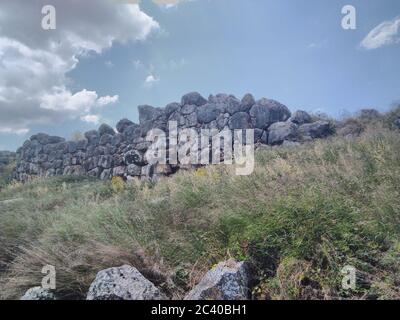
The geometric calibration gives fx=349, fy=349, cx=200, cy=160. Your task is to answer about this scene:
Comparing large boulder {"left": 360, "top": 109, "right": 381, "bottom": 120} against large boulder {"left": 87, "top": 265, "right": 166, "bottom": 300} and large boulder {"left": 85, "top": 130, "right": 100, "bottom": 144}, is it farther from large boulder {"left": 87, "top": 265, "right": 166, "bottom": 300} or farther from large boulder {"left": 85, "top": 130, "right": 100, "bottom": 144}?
large boulder {"left": 87, "top": 265, "right": 166, "bottom": 300}

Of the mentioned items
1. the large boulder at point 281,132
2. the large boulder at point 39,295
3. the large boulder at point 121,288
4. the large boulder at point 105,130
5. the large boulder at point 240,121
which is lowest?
the large boulder at point 39,295

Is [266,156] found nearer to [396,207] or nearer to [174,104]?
[396,207]

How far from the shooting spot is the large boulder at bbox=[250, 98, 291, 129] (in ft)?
38.8

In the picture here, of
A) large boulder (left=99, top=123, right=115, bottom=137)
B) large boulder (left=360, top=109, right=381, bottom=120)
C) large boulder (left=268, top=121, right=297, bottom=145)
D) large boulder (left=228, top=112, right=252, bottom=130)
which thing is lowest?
large boulder (left=268, top=121, right=297, bottom=145)

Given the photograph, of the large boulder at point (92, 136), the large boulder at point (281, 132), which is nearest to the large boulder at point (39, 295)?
the large boulder at point (281, 132)

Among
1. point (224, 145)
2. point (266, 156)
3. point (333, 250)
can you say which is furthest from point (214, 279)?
point (224, 145)

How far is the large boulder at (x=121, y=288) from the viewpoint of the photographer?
9.52 feet

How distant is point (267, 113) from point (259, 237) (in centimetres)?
899

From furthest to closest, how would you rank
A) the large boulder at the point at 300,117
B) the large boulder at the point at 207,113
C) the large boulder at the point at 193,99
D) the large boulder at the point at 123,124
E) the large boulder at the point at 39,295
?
the large boulder at the point at 123,124, the large boulder at the point at 193,99, the large boulder at the point at 207,113, the large boulder at the point at 300,117, the large boulder at the point at 39,295

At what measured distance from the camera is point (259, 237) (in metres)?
3.46

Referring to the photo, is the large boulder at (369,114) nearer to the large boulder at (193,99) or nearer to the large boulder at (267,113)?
the large boulder at (267,113)

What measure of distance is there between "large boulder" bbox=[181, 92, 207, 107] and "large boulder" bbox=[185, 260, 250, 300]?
10495 millimetres

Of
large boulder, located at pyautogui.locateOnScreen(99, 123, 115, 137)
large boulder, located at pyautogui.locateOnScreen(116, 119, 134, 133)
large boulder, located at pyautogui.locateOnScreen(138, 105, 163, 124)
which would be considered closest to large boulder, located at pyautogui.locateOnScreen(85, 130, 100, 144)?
large boulder, located at pyautogui.locateOnScreen(99, 123, 115, 137)
